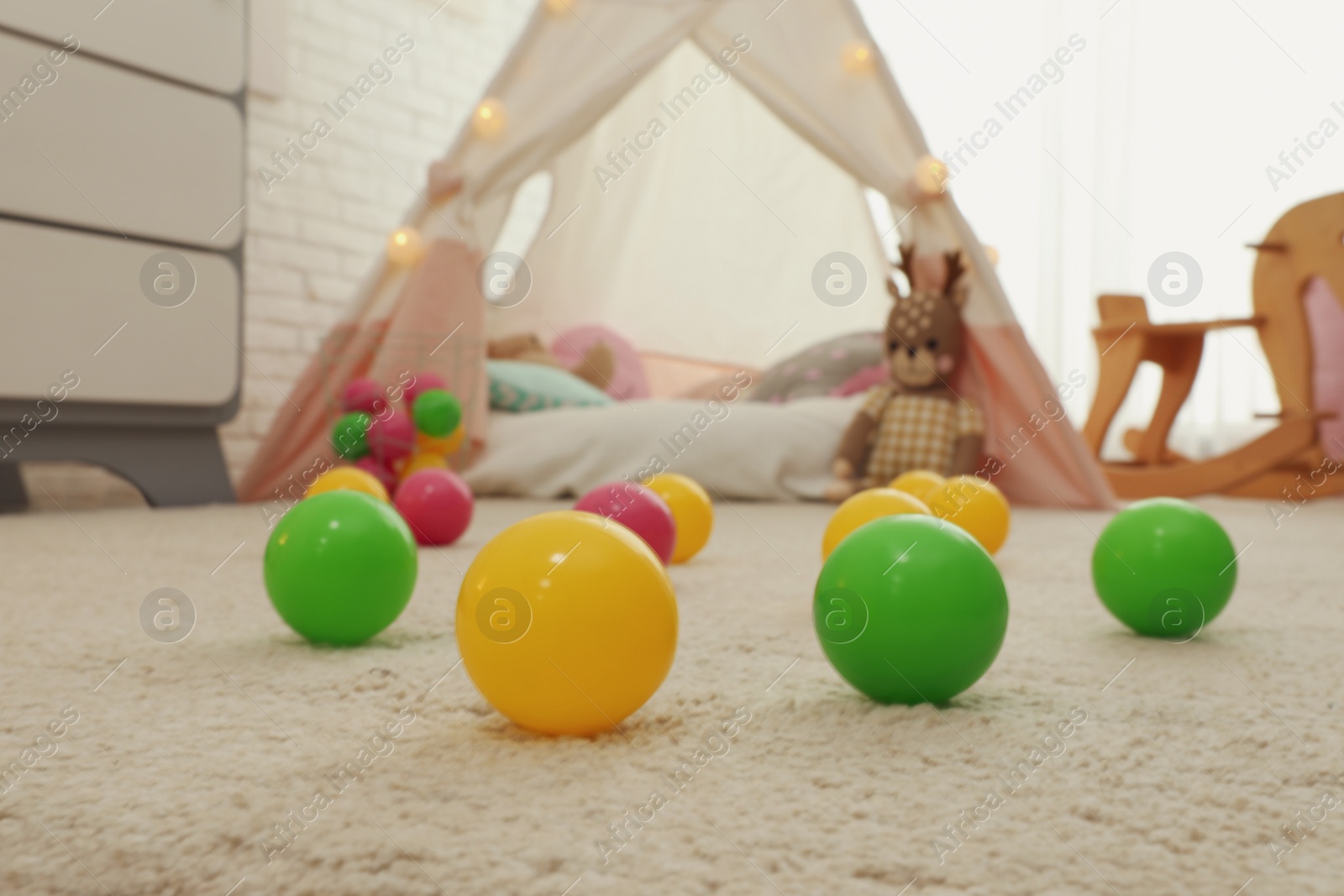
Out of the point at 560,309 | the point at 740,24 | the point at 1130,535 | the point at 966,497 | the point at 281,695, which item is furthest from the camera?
the point at 560,309

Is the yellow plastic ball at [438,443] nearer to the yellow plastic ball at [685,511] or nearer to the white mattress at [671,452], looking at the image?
the white mattress at [671,452]

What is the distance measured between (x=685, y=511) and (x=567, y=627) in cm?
102

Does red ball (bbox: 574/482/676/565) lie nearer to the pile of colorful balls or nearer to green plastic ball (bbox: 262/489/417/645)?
green plastic ball (bbox: 262/489/417/645)

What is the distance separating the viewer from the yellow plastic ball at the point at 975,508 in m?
1.75

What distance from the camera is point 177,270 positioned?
8.71ft

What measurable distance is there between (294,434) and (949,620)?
255 cm

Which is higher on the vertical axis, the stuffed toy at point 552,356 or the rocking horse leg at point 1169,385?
the rocking horse leg at point 1169,385

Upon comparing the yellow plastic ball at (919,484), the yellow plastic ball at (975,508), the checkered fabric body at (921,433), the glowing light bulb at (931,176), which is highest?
the glowing light bulb at (931,176)

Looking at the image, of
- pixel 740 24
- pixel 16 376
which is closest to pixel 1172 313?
pixel 740 24

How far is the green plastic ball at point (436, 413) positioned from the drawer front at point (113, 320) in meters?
0.59

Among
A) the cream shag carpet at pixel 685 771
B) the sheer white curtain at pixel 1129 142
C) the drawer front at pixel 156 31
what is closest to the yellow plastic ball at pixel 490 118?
the drawer front at pixel 156 31

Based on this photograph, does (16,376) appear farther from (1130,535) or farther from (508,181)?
(1130,535)

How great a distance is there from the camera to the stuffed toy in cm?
382

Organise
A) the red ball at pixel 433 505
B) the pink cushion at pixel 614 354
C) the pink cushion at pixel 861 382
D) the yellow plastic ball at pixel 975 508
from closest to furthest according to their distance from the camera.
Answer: the yellow plastic ball at pixel 975 508 < the red ball at pixel 433 505 < the pink cushion at pixel 861 382 < the pink cushion at pixel 614 354
